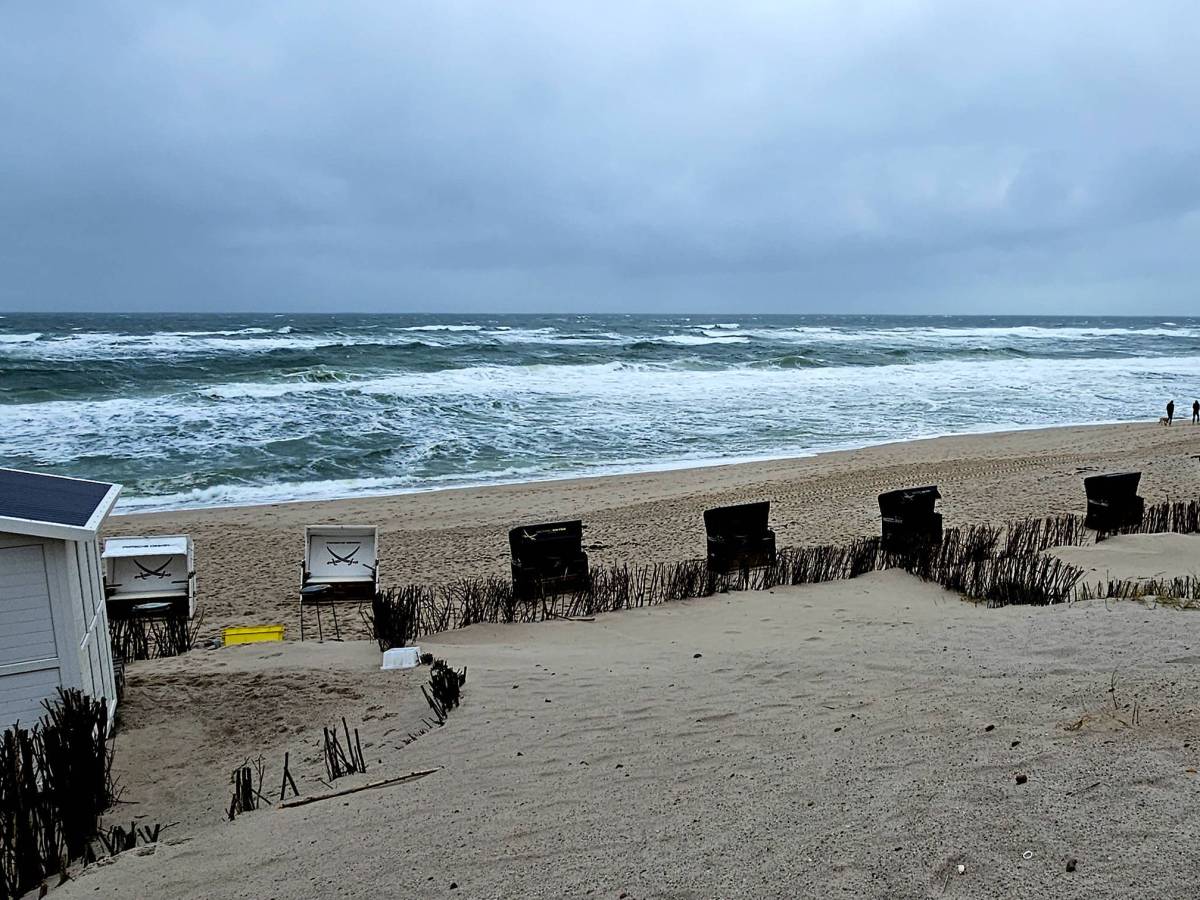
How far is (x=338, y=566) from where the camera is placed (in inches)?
381

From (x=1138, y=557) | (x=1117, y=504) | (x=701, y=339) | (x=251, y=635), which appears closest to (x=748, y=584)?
(x=1138, y=557)

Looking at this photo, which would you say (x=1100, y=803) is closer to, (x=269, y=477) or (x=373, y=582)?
(x=373, y=582)

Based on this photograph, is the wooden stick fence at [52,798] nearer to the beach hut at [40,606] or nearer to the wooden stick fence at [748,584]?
the beach hut at [40,606]

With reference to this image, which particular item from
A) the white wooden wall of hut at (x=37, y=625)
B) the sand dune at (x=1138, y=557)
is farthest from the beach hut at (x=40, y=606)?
the sand dune at (x=1138, y=557)

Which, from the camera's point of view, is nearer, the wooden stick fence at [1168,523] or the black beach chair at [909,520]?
the black beach chair at [909,520]

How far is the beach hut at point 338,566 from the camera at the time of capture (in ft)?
30.0

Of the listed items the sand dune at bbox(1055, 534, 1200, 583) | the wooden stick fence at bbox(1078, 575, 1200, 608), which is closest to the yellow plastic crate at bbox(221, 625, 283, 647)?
the wooden stick fence at bbox(1078, 575, 1200, 608)

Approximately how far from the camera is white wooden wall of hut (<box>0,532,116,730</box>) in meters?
4.84

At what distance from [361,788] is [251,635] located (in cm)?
437

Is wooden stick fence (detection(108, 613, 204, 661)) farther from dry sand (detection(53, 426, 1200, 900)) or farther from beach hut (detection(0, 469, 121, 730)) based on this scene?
beach hut (detection(0, 469, 121, 730))

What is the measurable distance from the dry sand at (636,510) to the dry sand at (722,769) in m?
3.90

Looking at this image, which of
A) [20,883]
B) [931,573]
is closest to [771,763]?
[20,883]

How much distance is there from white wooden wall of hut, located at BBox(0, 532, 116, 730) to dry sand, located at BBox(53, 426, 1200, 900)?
0.64 metres

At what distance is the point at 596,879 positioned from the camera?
3.15m
